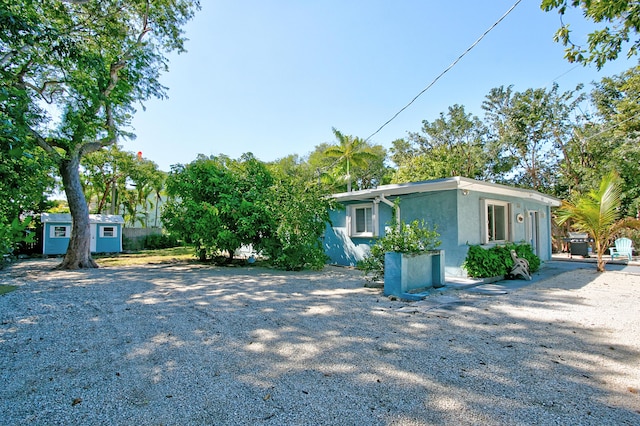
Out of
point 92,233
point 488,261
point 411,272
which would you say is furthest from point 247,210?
point 92,233

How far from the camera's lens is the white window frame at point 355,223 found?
10.2 metres

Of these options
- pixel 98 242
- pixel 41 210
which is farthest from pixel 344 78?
pixel 41 210

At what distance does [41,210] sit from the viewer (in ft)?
64.2

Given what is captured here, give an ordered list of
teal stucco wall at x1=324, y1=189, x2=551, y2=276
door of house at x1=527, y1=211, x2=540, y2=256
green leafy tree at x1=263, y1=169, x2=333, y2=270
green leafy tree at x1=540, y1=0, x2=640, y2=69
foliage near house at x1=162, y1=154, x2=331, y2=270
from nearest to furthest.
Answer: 1. green leafy tree at x1=540, y1=0, x2=640, y2=69
2. teal stucco wall at x1=324, y1=189, x2=551, y2=276
3. green leafy tree at x1=263, y1=169, x2=333, y2=270
4. foliage near house at x1=162, y1=154, x2=331, y2=270
5. door of house at x1=527, y1=211, x2=540, y2=256

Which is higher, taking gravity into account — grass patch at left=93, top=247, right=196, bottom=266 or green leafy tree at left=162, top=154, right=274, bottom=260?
green leafy tree at left=162, top=154, right=274, bottom=260

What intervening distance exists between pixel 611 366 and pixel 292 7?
932 cm

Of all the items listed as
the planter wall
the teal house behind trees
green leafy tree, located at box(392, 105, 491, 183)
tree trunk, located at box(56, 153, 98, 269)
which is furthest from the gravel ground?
green leafy tree, located at box(392, 105, 491, 183)

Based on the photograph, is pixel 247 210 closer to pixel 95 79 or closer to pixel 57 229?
pixel 95 79

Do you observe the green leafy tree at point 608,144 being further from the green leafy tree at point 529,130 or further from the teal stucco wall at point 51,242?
the teal stucco wall at point 51,242

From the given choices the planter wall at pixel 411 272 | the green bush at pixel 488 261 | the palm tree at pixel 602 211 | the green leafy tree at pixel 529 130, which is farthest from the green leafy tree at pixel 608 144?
the planter wall at pixel 411 272

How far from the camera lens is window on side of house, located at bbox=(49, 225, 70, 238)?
18188 millimetres

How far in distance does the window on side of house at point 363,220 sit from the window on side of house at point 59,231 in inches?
676

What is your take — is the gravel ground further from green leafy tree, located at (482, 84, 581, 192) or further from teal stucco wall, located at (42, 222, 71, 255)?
green leafy tree, located at (482, 84, 581, 192)

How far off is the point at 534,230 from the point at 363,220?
20.1ft
